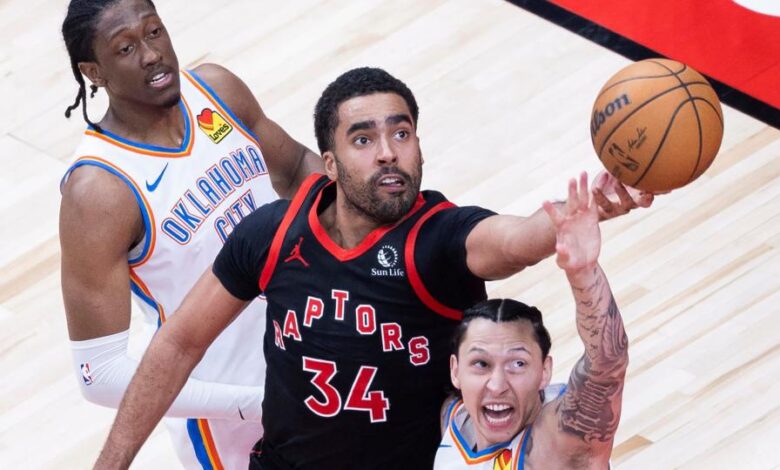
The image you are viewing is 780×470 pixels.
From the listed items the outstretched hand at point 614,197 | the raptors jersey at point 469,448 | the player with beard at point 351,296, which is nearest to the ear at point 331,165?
the player with beard at point 351,296

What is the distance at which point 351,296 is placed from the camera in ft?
13.0

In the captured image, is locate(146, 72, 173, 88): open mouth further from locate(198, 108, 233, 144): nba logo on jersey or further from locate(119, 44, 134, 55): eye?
locate(198, 108, 233, 144): nba logo on jersey

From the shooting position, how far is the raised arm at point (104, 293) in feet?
14.6

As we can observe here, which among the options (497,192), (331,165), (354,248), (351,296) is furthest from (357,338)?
(497,192)

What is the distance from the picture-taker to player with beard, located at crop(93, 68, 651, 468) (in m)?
3.93

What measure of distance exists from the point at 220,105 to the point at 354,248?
103 cm

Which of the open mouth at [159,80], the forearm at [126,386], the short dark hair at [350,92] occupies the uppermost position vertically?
the short dark hair at [350,92]

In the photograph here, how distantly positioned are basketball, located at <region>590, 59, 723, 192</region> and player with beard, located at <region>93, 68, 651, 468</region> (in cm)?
33

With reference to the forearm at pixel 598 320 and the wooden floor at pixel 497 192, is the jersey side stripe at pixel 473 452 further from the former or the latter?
the wooden floor at pixel 497 192

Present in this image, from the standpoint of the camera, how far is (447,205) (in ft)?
13.1

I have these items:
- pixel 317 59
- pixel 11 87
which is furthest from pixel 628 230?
pixel 11 87

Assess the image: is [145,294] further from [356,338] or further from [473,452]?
[473,452]

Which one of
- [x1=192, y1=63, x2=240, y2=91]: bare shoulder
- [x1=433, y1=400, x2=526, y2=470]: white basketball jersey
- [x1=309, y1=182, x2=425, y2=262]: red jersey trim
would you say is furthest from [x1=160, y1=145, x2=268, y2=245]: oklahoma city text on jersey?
[x1=433, y1=400, x2=526, y2=470]: white basketball jersey

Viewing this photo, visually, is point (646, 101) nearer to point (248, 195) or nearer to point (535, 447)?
point (535, 447)
